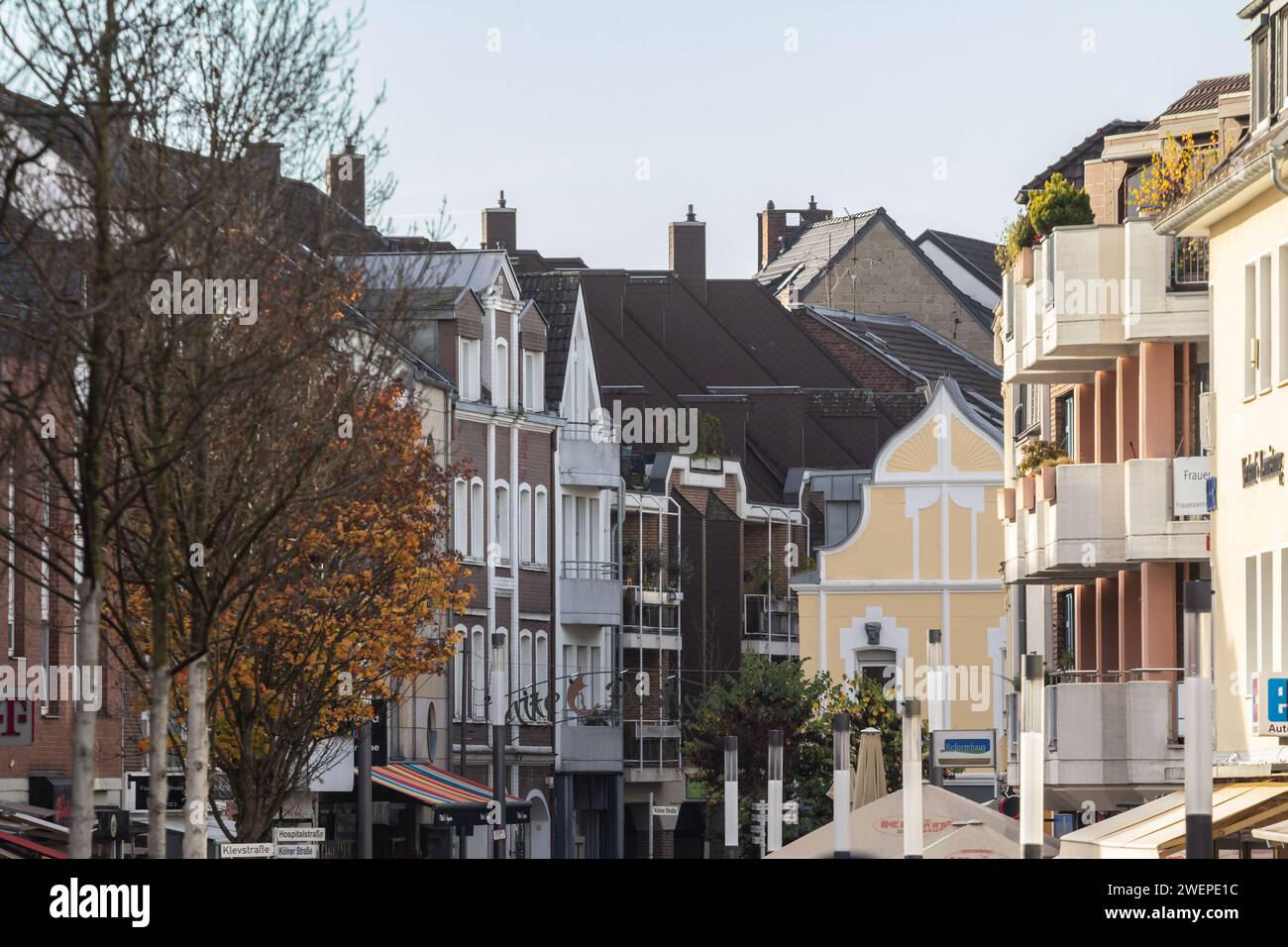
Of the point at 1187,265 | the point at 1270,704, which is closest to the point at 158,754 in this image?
the point at 1270,704

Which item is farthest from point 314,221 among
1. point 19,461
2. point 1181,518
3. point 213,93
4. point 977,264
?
point 977,264

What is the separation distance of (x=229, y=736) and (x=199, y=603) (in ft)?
45.8

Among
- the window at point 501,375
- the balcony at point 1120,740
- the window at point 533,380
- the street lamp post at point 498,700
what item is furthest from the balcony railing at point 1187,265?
the window at point 533,380

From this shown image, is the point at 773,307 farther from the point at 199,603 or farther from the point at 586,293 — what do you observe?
the point at 199,603

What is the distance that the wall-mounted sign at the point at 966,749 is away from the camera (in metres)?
42.6

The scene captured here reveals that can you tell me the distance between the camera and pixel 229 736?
37031 mm

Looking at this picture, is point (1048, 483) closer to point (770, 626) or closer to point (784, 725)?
point (784, 725)

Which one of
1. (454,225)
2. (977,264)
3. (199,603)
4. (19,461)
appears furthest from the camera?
(977,264)

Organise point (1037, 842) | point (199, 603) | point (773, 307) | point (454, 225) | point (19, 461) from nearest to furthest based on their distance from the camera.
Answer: point (19, 461)
point (199, 603)
point (1037, 842)
point (454, 225)
point (773, 307)

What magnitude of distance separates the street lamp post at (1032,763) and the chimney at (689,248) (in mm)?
68353

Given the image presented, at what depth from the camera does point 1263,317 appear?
2830 centimetres

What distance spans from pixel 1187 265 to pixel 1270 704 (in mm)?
8784

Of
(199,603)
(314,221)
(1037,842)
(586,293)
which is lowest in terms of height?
(1037,842)

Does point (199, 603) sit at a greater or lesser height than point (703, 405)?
lesser
